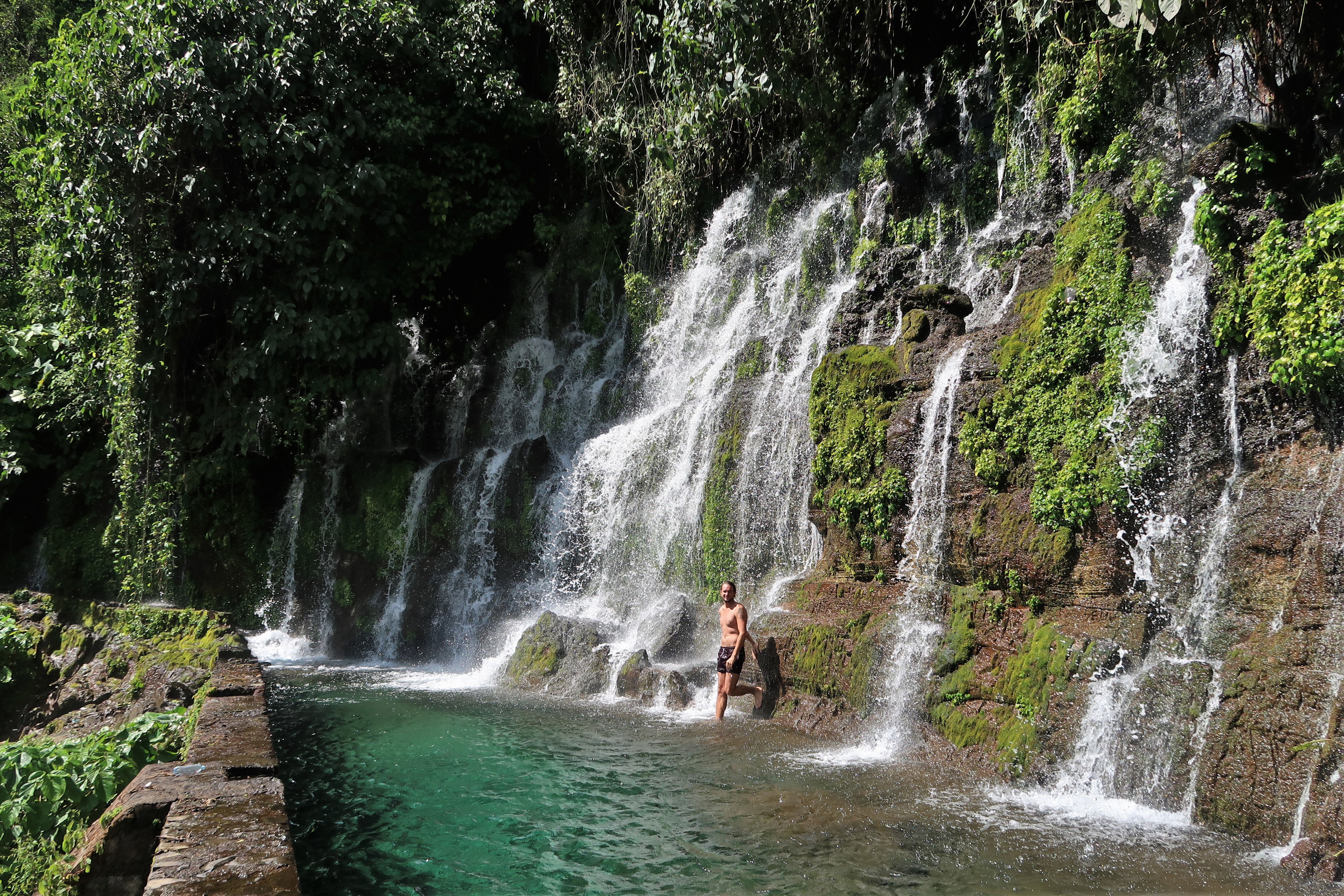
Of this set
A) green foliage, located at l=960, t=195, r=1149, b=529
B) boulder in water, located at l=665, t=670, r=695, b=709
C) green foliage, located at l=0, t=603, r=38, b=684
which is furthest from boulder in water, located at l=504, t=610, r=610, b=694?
green foliage, located at l=0, t=603, r=38, b=684

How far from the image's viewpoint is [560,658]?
34.7 ft

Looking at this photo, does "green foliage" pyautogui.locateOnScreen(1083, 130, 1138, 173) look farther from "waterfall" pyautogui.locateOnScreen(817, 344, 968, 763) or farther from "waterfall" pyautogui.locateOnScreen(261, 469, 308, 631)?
"waterfall" pyautogui.locateOnScreen(261, 469, 308, 631)

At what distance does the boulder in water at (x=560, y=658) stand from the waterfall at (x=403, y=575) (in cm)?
371

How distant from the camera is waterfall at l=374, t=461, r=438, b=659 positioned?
46.2ft

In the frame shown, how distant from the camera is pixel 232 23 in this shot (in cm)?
1357

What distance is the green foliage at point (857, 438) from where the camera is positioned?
335 inches

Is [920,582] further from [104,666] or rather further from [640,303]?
[640,303]

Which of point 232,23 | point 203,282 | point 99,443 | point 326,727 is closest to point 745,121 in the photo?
point 232,23

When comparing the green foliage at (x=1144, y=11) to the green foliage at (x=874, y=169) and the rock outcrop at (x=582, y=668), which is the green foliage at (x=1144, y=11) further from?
the rock outcrop at (x=582, y=668)

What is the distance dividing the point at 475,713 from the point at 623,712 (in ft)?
4.85

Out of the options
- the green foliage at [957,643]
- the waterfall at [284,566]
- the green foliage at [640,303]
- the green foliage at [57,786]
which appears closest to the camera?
the green foliage at [57,786]

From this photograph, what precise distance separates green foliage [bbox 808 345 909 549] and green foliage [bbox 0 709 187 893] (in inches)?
229

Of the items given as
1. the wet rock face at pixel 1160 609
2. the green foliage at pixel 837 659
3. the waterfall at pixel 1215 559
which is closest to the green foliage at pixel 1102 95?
the wet rock face at pixel 1160 609

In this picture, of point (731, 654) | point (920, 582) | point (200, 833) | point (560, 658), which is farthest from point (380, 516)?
point (200, 833)
